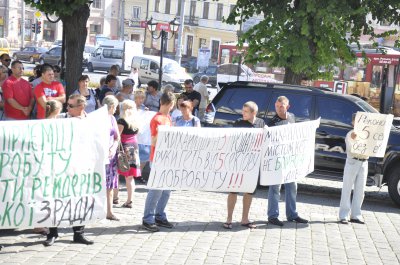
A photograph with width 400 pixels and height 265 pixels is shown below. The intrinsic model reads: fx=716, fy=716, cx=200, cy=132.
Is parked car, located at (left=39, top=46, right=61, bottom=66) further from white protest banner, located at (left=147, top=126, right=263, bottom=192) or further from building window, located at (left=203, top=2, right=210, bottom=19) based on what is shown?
white protest banner, located at (left=147, top=126, right=263, bottom=192)

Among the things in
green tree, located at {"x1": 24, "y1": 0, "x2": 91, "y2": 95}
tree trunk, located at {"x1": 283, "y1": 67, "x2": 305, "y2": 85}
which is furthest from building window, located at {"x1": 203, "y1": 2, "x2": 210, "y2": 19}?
green tree, located at {"x1": 24, "y1": 0, "x2": 91, "y2": 95}

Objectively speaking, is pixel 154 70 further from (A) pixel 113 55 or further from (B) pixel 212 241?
(B) pixel 212 241

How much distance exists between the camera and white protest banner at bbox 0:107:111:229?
705cm

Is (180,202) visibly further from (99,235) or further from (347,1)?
(347,1)

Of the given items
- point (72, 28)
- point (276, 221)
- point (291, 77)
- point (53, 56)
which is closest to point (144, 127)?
point (72, 28)

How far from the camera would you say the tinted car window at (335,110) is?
41.1 ft

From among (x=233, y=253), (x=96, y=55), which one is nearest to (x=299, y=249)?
(x=233, y=253)

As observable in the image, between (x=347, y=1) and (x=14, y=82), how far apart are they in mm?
9112

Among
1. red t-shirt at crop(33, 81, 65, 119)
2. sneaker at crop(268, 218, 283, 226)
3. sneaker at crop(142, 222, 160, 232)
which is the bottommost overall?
sneaker at crop(268, 218, 283, 226)

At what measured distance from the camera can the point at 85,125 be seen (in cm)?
755

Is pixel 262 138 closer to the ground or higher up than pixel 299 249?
higher up

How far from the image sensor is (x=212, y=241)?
8492mm

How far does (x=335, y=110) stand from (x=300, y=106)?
0.62 m

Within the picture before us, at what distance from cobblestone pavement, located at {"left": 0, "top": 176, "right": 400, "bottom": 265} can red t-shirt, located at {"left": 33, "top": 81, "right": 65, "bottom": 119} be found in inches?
71.7
